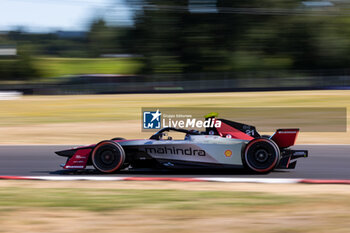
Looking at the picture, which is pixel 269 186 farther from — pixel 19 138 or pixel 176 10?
pixel 176 10

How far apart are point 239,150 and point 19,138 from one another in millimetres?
8772

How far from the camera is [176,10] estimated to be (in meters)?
45.0

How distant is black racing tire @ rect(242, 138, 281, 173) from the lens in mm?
7992

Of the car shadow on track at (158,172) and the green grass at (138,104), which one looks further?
the green grass at (138,104)

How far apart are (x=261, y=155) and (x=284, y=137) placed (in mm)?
491

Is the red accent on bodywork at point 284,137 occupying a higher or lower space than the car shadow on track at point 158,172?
higher

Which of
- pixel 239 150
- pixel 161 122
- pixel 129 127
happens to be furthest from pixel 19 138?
pixel 239 150

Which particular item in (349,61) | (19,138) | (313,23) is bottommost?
(19,138)

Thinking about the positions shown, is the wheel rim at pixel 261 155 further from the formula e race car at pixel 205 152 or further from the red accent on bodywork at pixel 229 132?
the red accent on bodywork at pixel 229 132

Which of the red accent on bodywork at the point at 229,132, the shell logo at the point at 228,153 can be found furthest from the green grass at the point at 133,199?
the red accent on bodywork at the point at 229,132

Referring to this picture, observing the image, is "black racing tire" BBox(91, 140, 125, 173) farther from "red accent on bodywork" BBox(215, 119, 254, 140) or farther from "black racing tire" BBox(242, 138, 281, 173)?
"black racing tire" BBox(242, 138, 281, 173)

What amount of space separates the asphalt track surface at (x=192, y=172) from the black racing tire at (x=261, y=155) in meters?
0.14

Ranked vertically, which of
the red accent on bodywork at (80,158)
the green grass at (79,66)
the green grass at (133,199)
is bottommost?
the green grass at (133,199)

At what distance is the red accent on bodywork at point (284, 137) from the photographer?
8.17m
